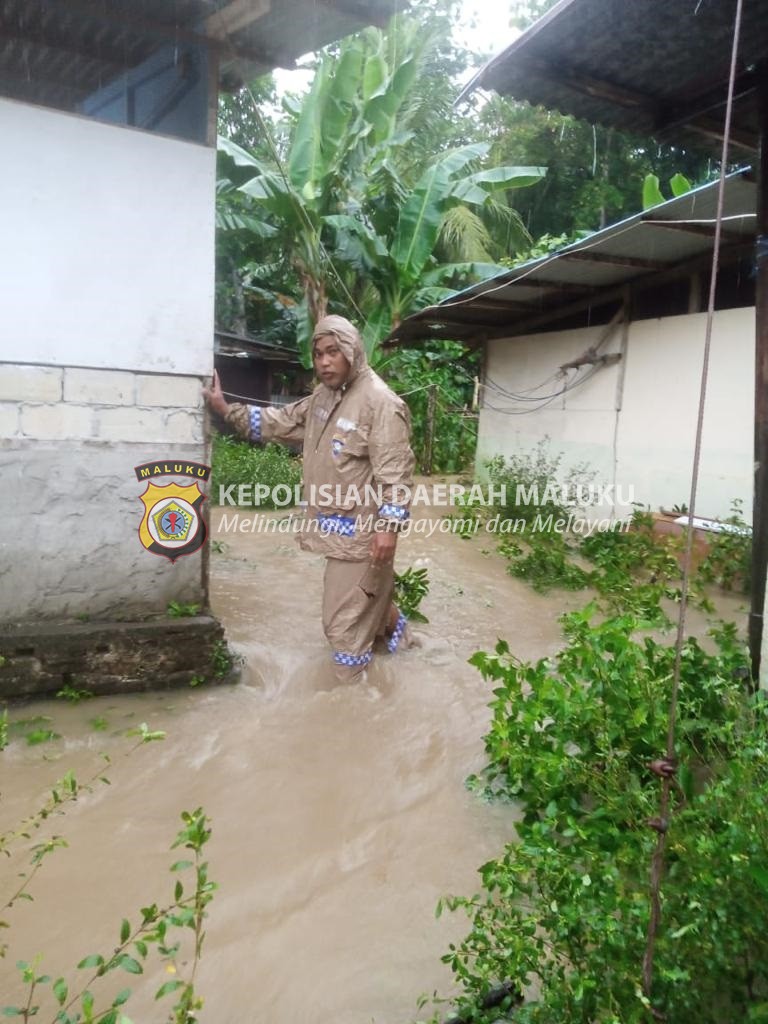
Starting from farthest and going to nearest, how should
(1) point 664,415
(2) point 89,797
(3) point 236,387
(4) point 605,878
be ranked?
(3) point 236,387 < (1) point 664,415 < (2) point 89,797 < (4) point 605,878

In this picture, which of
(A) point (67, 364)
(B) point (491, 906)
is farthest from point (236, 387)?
(B) point (491, 906)

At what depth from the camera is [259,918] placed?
92.1 inches

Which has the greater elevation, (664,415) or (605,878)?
(664,415)

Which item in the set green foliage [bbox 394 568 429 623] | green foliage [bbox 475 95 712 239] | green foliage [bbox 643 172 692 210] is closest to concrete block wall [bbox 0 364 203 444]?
green foliage [bbox 394 568 429 623]

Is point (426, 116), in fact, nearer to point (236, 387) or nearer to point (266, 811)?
point (236, 387)

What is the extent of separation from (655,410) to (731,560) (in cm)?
205

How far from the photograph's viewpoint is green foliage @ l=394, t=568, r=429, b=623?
16.9 feet

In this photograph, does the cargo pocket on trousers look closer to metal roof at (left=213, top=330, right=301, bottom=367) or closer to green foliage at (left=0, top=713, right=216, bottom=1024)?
green foliage at (left=0, top=713, right=216, bottom=1024)

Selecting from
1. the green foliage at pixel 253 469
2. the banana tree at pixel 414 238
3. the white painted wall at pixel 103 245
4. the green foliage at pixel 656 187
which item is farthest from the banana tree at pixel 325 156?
the white painted wall at pixel 103 245

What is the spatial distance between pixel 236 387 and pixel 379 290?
520 cm

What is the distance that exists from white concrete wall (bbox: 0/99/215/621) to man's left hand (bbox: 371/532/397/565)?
105 centimetres

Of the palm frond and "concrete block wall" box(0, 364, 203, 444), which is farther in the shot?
the palm frond

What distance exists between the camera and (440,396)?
13.5 metres

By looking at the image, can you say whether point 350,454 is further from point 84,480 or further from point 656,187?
point 656,187
